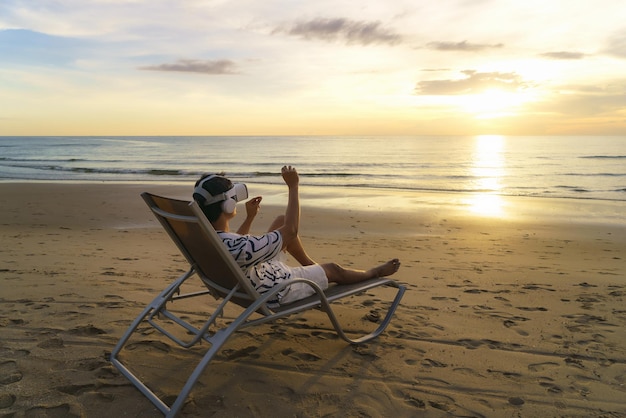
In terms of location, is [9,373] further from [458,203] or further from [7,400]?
[458,203]

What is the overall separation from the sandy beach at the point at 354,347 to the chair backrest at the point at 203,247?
1.94 feet

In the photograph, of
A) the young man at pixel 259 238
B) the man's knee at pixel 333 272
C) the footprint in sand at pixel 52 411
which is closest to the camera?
the footprint in sand at pixel 52 411

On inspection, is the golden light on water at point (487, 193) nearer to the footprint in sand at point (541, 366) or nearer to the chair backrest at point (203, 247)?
the footprint in sand at point (541, 366)

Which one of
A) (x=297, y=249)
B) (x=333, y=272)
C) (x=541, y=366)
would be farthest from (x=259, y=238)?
(x=541, y=366)

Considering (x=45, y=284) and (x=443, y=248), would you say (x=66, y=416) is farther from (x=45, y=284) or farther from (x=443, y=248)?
(x=443, y=248)

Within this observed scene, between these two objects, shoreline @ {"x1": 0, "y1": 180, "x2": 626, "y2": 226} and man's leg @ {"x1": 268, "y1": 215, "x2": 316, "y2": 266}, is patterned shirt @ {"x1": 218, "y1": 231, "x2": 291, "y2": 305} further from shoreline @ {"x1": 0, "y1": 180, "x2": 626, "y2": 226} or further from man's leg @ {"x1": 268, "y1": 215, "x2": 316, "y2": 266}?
shoreline @ {"x1": 0, "y1": 180, "x2": 626, "y2": 226}

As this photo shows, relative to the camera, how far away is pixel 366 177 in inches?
979

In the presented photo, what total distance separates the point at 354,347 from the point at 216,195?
1.61m

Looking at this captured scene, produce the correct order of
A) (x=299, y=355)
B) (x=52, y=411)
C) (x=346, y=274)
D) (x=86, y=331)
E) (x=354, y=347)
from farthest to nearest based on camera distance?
1. (x=346, y=274)
2. (x=86, y=331)
3. (x=354, y=347)
4. (x=299, y=355)
5. (x=52, y=411)

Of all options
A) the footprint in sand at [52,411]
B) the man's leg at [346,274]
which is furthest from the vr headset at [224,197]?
the footprint in sand at [52,411]

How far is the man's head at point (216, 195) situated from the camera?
3221mm

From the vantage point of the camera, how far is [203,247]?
10.5 ft

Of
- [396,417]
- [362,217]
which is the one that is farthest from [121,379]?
[362,217]

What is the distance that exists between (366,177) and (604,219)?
13.8 meters
